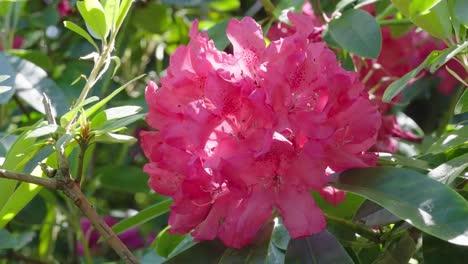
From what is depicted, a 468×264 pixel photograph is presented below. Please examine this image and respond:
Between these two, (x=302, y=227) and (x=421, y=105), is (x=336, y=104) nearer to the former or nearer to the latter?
(x=302, y=227)

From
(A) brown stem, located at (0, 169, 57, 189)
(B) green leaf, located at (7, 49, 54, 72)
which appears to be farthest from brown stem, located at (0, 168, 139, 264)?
(B) green leaf, located at (7, 49, 54, 72)

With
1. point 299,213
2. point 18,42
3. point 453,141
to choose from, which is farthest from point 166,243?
point 18,42

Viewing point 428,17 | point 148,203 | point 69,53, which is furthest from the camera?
point 148,203

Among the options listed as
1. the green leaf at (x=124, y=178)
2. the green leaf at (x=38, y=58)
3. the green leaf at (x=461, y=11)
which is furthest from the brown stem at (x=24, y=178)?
the green leaf at (x=124, y=178)

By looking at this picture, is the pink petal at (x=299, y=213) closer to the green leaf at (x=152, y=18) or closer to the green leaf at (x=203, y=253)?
the green leaf at (x=203, y=253)

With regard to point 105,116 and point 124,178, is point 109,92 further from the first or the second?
point 105,116

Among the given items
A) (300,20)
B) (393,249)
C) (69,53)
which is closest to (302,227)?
(393,249)
